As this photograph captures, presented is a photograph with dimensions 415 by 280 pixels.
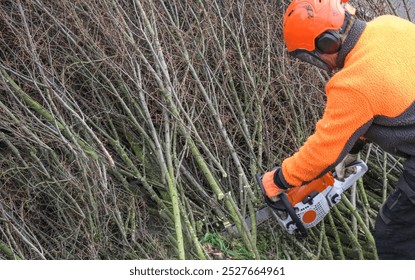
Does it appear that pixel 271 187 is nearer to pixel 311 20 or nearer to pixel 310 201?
pixel 310 201

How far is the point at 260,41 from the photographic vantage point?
168 inches

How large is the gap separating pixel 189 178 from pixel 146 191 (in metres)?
0.34

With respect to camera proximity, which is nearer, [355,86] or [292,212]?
[355,86]

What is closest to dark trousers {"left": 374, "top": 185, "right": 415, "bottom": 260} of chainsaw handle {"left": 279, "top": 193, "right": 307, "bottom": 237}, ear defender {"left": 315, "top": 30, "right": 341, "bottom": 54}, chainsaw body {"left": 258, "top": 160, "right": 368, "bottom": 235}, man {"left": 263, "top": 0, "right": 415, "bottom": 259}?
man {"left": 263, "top": 0, "right": 415, "bottom": 259}

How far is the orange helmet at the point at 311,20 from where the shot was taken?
255cm

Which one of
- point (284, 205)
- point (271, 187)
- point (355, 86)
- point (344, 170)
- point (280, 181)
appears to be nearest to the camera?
point (355, 86)

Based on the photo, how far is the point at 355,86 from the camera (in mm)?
2367

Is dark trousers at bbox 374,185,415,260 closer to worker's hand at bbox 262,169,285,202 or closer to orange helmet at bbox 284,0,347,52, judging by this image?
worker's hand at bbox 262,169,285,202

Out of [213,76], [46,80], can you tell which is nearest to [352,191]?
[213,76]

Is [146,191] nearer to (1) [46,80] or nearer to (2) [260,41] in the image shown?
(1) [46,80]

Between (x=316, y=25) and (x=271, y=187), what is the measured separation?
2.96ft

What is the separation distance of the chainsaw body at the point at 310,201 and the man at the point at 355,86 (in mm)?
307

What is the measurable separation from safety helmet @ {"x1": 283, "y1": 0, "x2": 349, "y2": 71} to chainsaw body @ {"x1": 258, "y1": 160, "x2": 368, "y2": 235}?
0.84 metres

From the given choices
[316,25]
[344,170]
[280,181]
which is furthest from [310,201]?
[316,25]
